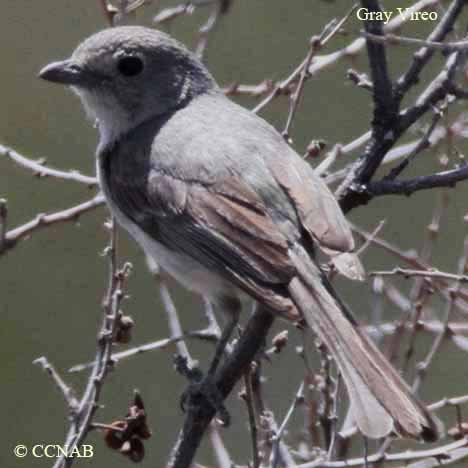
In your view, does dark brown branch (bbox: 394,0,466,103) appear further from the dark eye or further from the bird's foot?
the dark eye

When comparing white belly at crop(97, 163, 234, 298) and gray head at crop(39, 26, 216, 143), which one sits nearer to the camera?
white belly at crop(97, 163, 234, 298)

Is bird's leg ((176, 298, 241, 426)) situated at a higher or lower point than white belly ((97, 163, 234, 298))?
lower

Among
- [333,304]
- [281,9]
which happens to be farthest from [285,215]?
[281,9]

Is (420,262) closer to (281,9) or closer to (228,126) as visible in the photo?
(228,126)

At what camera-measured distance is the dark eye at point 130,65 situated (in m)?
4.33

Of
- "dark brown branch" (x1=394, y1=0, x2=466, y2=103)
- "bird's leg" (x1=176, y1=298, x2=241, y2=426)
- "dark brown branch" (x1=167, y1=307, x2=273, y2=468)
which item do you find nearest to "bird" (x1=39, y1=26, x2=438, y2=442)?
"dark brown branch" (x1=167, y1=307, x2=273, y2=468)

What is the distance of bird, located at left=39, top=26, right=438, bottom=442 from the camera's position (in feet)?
11.1

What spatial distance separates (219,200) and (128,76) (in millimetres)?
773

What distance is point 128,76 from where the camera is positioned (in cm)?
437

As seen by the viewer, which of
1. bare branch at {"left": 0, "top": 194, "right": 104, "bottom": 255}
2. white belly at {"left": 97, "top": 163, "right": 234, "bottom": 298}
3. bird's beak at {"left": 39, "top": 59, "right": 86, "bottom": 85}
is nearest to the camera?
bare branch at {"left": 0, "top": 194, "right": 104, "bottom": 255}

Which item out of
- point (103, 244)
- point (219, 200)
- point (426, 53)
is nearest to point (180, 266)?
point (219, 200)

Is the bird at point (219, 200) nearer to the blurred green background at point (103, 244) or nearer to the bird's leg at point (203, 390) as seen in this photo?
the bird's leg at point (203, 390)

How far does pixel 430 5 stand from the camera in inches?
160

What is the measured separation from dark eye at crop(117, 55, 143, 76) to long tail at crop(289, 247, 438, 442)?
1103 millimetres
